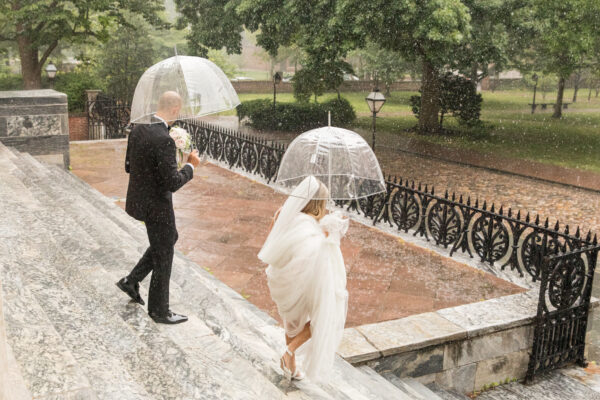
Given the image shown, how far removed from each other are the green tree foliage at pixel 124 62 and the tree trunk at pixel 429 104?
11829 millimetres

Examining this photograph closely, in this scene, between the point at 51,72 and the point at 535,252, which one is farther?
the point at 51,72

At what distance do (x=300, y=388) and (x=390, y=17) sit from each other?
1271cm

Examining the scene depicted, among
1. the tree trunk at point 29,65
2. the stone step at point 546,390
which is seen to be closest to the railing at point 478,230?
the stone step at point 546,390

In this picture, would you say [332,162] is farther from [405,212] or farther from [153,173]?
[405,212]

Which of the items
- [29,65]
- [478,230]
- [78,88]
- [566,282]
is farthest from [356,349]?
[29,65]

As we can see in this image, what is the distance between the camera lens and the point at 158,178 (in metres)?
3.87

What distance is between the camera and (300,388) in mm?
3887

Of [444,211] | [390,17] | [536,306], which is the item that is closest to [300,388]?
[536,306]

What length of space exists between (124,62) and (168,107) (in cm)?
2427

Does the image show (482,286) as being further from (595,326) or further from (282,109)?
(282,109)

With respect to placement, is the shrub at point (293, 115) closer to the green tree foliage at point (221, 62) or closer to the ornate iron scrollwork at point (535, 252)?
the green tree foliage at point (221, 62)

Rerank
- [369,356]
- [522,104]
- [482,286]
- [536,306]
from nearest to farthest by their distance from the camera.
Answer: [369,356] < [536,306] < [482,286] < [522,104]

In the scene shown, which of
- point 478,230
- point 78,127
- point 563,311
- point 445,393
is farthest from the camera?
point 78,127

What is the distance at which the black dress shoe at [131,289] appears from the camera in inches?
171
